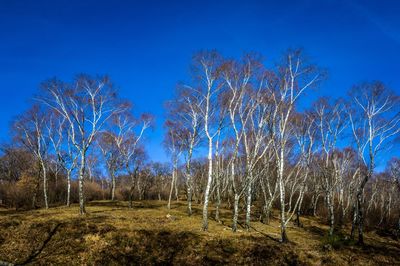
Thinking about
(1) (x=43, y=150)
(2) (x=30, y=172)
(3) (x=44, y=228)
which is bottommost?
(3) (x=44, y=228)

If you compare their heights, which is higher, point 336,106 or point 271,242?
point 336,106

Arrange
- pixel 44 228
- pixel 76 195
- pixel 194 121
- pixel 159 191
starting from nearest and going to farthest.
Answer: pixel 44 228 → pixel 194 121 → pixel 76 195 → pixel 159 191

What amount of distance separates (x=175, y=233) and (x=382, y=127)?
52.8 feet

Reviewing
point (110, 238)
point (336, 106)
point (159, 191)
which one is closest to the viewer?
point (110, 238)

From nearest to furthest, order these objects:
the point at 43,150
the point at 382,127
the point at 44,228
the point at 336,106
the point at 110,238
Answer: the point at 110,238, the point at 44,228, the point at 382,127, the point at 336,106, the point at 43,150

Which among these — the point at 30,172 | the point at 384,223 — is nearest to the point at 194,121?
the point at 30,172

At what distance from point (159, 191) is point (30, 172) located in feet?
81.0

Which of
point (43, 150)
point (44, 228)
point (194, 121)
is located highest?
point (194, 121)

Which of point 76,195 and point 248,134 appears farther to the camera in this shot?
point 76,195

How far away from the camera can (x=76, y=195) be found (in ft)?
150

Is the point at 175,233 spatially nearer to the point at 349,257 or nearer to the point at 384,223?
the point at 349,257

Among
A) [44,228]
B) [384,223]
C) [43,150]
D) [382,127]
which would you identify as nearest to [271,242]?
[382,127]

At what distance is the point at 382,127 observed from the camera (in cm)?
2155

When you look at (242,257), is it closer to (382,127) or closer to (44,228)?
(44,228)
